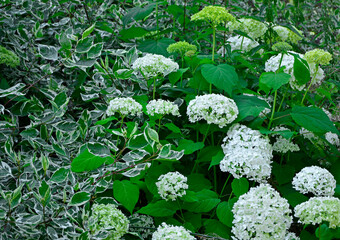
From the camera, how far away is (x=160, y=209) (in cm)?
144

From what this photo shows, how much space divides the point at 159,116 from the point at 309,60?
73cm

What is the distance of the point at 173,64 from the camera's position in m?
1.71

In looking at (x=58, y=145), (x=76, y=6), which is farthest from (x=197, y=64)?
(x=76, y=6)

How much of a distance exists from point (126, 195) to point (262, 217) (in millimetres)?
494

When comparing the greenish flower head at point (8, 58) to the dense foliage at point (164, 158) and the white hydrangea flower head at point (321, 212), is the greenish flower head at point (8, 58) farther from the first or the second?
the white hydrangea flower head at point (321, 212)

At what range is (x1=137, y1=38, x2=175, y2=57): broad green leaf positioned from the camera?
83.6 inches

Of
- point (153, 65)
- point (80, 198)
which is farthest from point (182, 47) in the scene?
point (80, 198)

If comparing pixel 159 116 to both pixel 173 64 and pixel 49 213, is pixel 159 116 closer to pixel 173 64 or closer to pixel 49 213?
pixel 173 64

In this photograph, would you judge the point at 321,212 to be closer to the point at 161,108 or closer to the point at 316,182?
the point at 316,182

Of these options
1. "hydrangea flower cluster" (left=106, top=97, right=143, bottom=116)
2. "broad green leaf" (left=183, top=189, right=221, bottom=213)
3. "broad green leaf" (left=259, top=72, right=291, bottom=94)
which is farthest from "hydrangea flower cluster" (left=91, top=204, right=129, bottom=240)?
"broad green leaf" (left=259, top=72, right=291, bottom=94)

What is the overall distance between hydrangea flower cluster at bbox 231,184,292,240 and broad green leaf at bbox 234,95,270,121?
1.07 feet

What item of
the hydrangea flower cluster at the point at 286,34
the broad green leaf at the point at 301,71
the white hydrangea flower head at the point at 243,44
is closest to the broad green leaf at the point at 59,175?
the broad green leaf at the point at 301,71

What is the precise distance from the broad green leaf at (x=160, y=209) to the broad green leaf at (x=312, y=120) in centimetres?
61

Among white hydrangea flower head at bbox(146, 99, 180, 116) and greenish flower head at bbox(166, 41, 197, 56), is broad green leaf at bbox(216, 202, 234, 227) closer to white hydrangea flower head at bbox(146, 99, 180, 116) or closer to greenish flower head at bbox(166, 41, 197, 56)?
white hydrangea flower head at bbox(146, 99, 180, 116)
